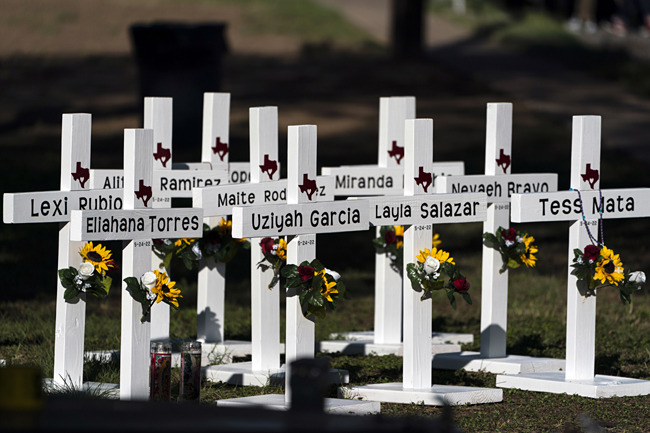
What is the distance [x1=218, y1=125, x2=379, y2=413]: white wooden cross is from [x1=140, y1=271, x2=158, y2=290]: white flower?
0.66 metres

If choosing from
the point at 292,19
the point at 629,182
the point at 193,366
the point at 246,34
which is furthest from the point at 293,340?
the point at 292,19

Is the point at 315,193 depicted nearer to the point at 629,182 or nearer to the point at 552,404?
the point at 552,404

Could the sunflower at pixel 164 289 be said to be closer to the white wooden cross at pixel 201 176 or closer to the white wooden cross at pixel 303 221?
the white wooden cross at pixel 303 221

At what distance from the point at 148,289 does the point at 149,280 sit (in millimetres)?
59

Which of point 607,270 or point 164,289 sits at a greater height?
point 607,270

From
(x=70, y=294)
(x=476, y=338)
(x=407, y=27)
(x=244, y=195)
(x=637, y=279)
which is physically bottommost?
(x=476, y=338)

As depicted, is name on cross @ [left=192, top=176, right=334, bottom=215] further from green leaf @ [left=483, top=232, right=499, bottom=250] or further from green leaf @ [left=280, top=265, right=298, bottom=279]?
green leaf @ [left=483, top=232, right=499, bottom=250]

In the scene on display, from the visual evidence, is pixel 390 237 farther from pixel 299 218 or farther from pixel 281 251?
pixel 299 218

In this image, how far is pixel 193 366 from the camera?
6.39m

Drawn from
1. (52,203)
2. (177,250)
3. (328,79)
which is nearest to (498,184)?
(177,250)

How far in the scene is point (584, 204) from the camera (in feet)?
23.7

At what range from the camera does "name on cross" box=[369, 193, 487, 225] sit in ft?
22.3

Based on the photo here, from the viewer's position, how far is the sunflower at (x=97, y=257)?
22.2ft

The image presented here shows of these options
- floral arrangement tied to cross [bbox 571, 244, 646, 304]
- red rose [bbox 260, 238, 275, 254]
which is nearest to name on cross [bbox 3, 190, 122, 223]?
red rose [bbox 260, 238, 275, 254]
